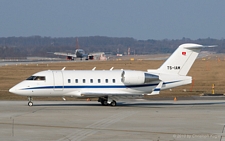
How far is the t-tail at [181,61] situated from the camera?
33938 mm

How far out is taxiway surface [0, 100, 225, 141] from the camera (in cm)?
2102

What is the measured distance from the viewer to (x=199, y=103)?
115ft

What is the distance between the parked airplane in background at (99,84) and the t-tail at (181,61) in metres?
0.14

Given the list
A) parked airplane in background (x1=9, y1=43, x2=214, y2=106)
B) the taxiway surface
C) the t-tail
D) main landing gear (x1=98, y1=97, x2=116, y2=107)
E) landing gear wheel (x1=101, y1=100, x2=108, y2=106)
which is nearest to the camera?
the taxiway surface

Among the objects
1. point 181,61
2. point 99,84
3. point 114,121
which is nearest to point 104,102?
point 99,84

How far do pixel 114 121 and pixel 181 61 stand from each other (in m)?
10.2

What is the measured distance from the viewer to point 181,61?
34.0 meters

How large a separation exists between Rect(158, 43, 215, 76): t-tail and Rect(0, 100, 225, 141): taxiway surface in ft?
7.69

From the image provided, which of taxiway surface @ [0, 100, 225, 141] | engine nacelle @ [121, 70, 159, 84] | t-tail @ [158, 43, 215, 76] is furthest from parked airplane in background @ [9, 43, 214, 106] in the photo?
taxiway surface @ [0, 100, 225, 141]

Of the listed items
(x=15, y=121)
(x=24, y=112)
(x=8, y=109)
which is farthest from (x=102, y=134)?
(x=8, y=109)

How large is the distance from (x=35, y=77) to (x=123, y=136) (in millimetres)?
13024

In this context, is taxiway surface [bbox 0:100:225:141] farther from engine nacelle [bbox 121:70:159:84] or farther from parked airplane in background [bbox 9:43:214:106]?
engine nacelle [bbox 121:70:159:84]

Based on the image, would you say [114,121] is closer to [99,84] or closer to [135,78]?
[99,84]

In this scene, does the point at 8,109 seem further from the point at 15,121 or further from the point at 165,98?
the point at 165,98
